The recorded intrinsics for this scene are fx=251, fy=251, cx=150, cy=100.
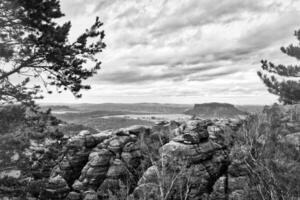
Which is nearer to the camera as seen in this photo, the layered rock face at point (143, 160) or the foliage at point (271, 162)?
the foliage at point (271, 162)

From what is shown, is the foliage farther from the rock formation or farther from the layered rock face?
the layered rock face

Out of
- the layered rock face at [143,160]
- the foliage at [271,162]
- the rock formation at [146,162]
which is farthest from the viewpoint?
the layered rock face at [143,160]

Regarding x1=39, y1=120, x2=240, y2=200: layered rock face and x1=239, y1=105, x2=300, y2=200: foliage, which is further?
x1=39, y1=120, x2=240, y2=200: layered rock face

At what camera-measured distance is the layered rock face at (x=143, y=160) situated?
25938 millimetres

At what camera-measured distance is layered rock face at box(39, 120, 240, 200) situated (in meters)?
25.9

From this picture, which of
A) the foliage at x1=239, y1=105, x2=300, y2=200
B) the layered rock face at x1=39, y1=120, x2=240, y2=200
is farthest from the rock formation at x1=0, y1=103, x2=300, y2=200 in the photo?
the foliage at x1=239, y1=105, x2=300, y2=200

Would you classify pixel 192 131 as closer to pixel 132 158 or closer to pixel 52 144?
pixel 132 158

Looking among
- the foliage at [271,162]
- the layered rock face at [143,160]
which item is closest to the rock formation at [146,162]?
the layered rock face at [143,160]

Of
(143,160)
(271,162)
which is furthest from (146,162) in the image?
(271,162)

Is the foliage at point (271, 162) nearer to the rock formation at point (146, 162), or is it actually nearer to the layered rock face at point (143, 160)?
the rock formation at point (146, 162)

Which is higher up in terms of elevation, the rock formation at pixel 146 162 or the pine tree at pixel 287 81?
the pine tree at pixel 287 81

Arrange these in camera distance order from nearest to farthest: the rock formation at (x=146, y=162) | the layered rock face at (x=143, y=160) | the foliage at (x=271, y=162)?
the foliage at (x=271, y=162) < the rock formation at (x=146, y=162) < the layered rock face at (x=143, y=160)

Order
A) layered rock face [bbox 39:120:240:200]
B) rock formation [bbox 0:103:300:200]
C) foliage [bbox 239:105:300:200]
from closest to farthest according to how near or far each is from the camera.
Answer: foliage [bbox 239:105:300:200]
rock formation [bbox 0:103:300:200]
layered rock face [bbox 39:120:240:200]

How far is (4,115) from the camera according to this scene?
14.5 metres
